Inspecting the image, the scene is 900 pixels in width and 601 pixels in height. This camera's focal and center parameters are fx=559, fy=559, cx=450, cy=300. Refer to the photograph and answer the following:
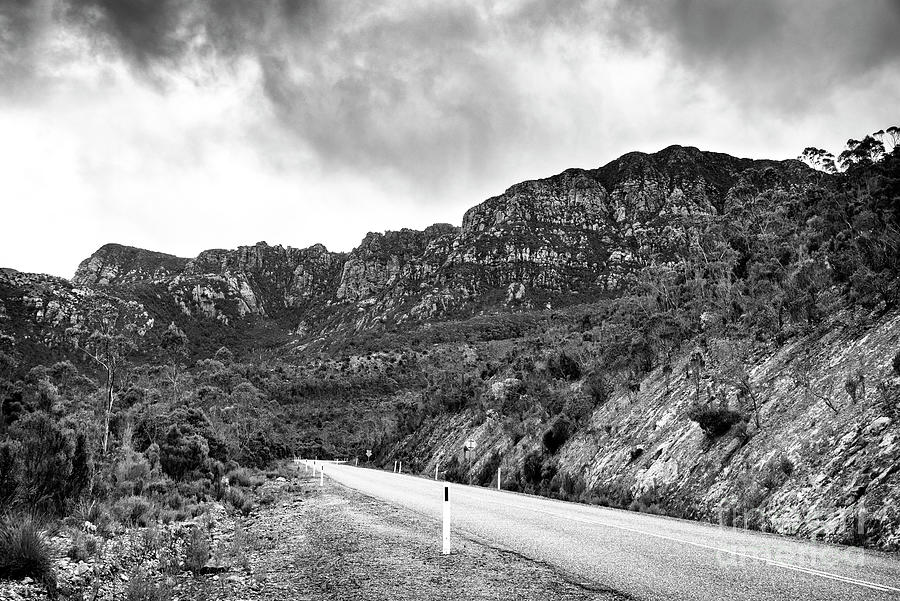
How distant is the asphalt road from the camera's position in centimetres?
546

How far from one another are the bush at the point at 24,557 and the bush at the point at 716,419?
14.4 metres

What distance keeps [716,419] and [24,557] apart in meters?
14.7

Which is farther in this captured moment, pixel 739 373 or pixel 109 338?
pixel 109 338

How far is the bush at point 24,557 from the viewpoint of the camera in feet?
19.4

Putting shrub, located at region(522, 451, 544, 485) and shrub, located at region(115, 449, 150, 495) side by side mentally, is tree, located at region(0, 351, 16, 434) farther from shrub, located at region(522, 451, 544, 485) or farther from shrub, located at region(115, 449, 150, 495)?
shrub, located at region(522, 451, 544, 485)

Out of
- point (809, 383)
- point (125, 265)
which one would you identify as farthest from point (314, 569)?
point (125, 265)

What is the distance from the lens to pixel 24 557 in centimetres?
602

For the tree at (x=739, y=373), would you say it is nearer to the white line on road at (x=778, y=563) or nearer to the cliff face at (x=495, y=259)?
the white line on road at (x=778, y=563)

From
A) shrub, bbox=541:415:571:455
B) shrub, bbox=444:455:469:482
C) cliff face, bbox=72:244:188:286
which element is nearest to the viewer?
shrub, bbox=541:415:571:455

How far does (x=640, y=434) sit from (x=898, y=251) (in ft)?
29.0

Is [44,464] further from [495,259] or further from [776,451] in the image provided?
[495,259]

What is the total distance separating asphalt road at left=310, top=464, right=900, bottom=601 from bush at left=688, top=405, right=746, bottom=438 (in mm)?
4505

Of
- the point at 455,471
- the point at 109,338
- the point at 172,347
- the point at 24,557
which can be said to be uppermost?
the point at 172,347

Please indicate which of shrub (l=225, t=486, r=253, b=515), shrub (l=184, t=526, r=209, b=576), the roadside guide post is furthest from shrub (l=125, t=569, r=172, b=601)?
the roadside guide post
